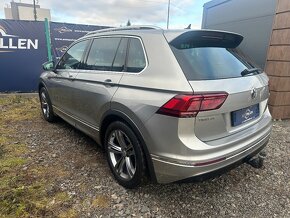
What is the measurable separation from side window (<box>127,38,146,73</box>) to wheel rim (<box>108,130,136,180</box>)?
2.31 feet

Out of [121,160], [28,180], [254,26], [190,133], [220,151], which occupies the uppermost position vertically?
[254,26]

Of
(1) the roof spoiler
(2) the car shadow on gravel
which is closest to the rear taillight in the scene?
(1) the roof spoiler

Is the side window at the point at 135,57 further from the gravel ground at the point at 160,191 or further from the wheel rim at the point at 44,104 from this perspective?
Result: the wheel rim at the point at 44,104

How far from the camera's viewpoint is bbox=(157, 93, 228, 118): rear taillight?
2.04 meters

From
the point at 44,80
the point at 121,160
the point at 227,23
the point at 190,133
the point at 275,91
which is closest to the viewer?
the point at 190,133

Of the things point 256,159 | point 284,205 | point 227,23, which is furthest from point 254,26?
point 284,205

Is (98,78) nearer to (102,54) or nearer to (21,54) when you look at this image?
(102,54)

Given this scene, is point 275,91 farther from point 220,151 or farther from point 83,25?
point 83,25

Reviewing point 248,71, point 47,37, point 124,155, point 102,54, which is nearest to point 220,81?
point 248,71

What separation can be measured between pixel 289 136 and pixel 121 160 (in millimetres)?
3343

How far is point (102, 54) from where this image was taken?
127 inches

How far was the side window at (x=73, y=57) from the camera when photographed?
3741mm

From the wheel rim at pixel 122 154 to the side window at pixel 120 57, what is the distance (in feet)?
2.34

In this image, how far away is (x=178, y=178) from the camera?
7.29ft
